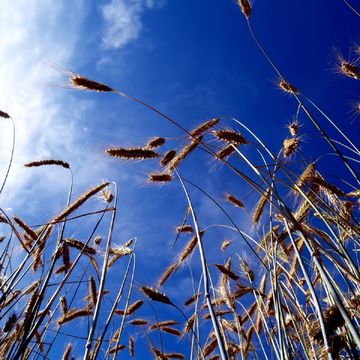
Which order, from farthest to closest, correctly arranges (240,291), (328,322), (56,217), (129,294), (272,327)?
(240,291)
(129,294)
(272,327)
(56,217)
(328,322)

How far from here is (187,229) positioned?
177 inches

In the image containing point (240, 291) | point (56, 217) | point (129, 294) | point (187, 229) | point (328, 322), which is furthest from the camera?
point (187, 229)

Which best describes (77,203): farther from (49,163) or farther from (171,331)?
(171,331)

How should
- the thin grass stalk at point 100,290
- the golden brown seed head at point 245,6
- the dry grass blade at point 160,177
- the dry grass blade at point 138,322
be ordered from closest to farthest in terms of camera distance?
the thin grass stalk at point 100,290 < the golden brown seed head at point 245,6 < the dry grass blade at point 160,177 < the dry grass blade at point 138,322

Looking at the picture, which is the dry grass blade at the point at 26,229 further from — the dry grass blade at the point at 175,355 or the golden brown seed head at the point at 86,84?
the dry grass blade at the point at 175,355

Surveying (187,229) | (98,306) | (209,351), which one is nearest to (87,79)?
(98,306)

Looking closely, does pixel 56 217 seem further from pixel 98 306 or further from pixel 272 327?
pixel 272 327

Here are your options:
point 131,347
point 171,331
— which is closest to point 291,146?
point 171,331

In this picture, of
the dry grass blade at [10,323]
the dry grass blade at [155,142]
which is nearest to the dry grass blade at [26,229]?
the dry grass blade at [10,323]

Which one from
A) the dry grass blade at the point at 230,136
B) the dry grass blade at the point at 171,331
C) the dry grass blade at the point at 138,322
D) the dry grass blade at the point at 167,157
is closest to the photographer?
the dry grass blade at the point at 230,136

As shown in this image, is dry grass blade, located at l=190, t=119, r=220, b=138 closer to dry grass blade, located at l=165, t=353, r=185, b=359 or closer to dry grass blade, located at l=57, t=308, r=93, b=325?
dry grass blade, located at l=57, t=308, r=93, b=325

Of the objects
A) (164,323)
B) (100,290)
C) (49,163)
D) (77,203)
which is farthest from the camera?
(164,323)

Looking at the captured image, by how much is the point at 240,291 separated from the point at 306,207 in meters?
1.41

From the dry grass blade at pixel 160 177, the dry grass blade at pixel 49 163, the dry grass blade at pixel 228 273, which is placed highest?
the dry grass blade at pixel 49 163
